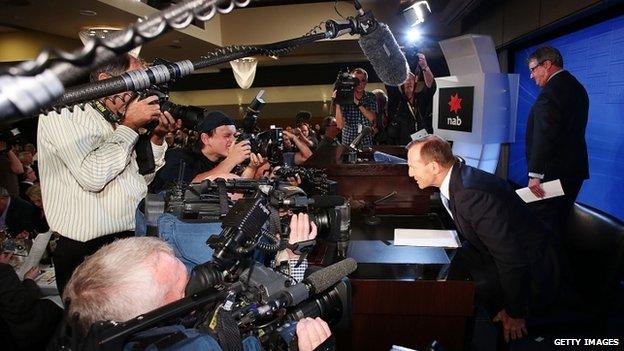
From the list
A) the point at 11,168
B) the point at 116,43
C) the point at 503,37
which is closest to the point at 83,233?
the point at 116,43

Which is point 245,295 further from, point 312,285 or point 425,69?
point 425,69

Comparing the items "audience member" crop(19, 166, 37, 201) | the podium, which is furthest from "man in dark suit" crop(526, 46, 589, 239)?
"audience member" crop(19, 166, 37, 201)

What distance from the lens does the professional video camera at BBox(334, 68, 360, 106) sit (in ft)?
11.1

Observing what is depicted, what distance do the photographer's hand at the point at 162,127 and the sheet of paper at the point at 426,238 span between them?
Result: 4.01ft

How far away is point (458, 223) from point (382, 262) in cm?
44

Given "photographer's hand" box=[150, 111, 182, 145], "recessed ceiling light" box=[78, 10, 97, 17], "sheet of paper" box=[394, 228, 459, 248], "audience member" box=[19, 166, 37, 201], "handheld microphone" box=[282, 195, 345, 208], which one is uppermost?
"recessed ceiling light" box=[78, 10, 97, 17]

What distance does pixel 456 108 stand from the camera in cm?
380

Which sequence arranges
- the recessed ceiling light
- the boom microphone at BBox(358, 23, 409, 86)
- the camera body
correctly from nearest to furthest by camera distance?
the boom microphone at BBox(358, 23, 409, 86), the camera body, the recessed ceiling light

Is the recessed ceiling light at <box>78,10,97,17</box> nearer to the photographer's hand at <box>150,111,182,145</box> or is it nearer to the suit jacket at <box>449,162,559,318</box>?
the photographer's hand at <box>150,111,182,145</box>

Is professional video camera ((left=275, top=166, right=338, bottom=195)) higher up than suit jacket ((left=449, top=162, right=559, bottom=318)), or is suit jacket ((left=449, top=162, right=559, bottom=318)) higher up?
professional video camera ((left=275, top=166, right=338, bottom=195))

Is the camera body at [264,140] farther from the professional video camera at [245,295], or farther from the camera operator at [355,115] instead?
the camera operator at [355,115]

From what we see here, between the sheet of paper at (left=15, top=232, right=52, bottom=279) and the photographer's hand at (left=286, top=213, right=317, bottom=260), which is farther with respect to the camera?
the sheet of paper at (left=15, top=232, right=52, bottom=279)

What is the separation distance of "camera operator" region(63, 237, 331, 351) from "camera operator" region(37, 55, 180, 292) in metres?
0.64

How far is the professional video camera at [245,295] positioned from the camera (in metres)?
0.76
